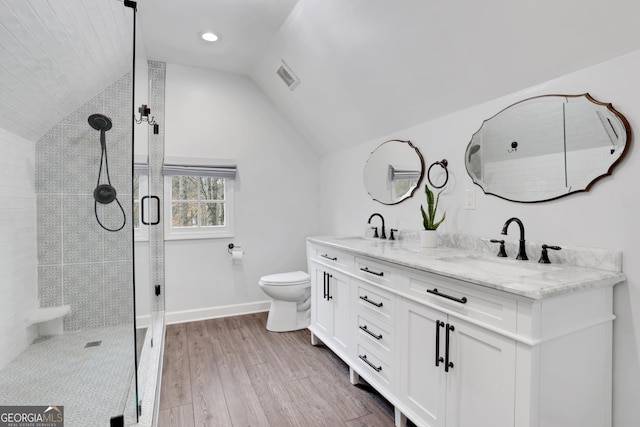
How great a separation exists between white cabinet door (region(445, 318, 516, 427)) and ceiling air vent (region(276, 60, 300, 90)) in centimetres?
248

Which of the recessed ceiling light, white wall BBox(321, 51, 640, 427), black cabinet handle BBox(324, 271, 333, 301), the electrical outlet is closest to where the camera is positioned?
white wall BBox(321, 51, 640, 427)

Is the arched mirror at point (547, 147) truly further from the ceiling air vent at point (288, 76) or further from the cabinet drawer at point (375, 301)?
the ceiling air vent at point (288, 76)

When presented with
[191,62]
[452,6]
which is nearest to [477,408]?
[452,6]

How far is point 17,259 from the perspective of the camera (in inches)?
59.8

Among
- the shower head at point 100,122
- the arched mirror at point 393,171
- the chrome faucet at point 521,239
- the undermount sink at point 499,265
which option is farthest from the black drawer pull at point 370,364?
the shower head at point 100,122

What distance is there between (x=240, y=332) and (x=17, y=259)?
1.87 meters

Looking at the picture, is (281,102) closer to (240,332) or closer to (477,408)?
(240,332)

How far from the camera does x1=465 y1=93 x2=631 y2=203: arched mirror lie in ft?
4.42

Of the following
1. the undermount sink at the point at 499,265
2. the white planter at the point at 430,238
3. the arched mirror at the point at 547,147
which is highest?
the arched mirror at the point at 547,147

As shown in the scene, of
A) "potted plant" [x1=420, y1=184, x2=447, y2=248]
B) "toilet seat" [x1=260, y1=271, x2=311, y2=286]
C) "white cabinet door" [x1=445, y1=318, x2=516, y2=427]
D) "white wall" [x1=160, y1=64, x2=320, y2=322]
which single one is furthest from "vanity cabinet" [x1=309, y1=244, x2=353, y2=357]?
"white wall" [x1=160, y1=64, x2=320, y2=322]

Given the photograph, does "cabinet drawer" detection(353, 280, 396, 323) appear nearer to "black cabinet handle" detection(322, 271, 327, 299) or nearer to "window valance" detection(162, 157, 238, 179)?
"black cabinet handle" detection(322, 271, 327, 299)

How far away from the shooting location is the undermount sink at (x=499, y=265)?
1.36m

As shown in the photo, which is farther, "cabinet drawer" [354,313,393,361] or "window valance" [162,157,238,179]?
"window valance" [162,157,238,179]

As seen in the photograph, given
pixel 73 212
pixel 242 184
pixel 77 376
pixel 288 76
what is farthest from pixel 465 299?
pixel 242 184
